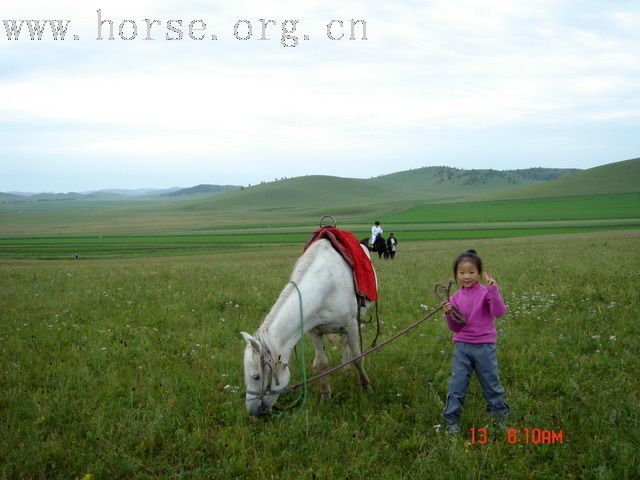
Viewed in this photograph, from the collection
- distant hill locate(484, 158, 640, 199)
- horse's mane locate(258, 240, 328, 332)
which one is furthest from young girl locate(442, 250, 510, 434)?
distant hill locate(484, 158, 640, 199)

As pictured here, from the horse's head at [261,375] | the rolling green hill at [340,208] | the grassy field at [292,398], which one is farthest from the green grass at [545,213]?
the horse's head at [261,375]

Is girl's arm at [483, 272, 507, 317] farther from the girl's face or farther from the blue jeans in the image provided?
the blue jeans

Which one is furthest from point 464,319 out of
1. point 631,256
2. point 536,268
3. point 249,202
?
point 249,202

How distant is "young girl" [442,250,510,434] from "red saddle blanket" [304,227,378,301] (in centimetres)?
159

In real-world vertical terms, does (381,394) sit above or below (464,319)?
below

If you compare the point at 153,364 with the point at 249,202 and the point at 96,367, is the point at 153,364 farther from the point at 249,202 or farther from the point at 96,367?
the point at 249,202

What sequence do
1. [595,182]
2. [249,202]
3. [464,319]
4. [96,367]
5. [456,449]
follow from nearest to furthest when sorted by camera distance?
1. [456,449]
2. [464,319]
3. [96,367]
4. [595,182]
5. [249,202]

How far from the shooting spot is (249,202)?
582 ft

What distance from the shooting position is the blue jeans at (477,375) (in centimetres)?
541

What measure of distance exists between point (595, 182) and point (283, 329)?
155 m

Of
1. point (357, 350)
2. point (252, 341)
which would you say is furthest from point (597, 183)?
point (252, 341)

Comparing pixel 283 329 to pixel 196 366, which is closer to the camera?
pixel 283 329

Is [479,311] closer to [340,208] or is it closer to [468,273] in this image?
[468,273]
